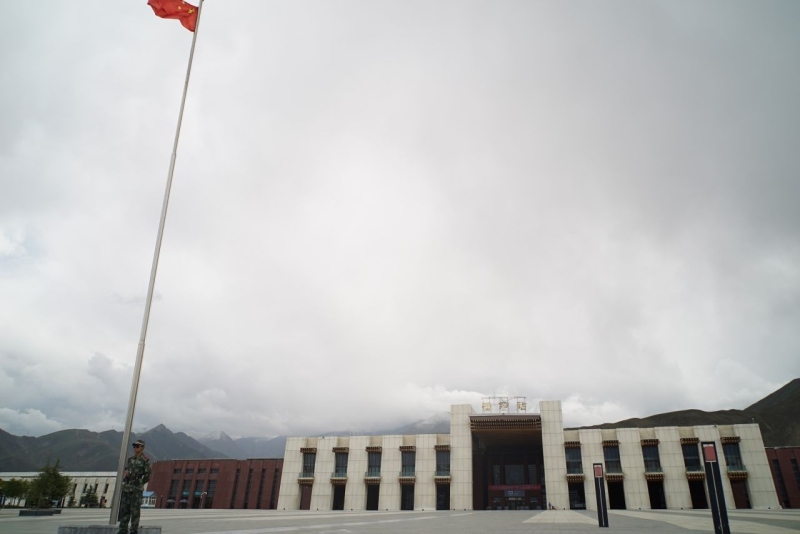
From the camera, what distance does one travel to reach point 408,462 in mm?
64000

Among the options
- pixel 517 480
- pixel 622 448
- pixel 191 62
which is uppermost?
pixel 191 62

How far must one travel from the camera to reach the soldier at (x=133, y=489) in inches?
382

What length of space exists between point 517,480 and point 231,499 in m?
54.2

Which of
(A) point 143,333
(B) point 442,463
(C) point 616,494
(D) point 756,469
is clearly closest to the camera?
(A) point 143,333

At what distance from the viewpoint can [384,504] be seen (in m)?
60.8

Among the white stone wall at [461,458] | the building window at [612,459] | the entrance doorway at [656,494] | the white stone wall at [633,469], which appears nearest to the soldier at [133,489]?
the white stone wall at [461,458]

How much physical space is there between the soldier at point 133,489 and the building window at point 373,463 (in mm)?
58949

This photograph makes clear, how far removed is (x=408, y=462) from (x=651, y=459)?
31647mm

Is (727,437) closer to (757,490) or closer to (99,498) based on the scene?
(757,490)

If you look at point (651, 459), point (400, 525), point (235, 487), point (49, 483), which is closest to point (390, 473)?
point (651, 459)

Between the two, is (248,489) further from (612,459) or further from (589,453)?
(612,459)

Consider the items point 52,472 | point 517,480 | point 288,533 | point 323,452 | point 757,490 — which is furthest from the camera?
point 517,480

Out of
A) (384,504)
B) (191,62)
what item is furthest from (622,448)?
(191,62)

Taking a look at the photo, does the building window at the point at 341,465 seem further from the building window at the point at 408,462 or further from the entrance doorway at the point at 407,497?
the entrance doorway at the point at 407,497
